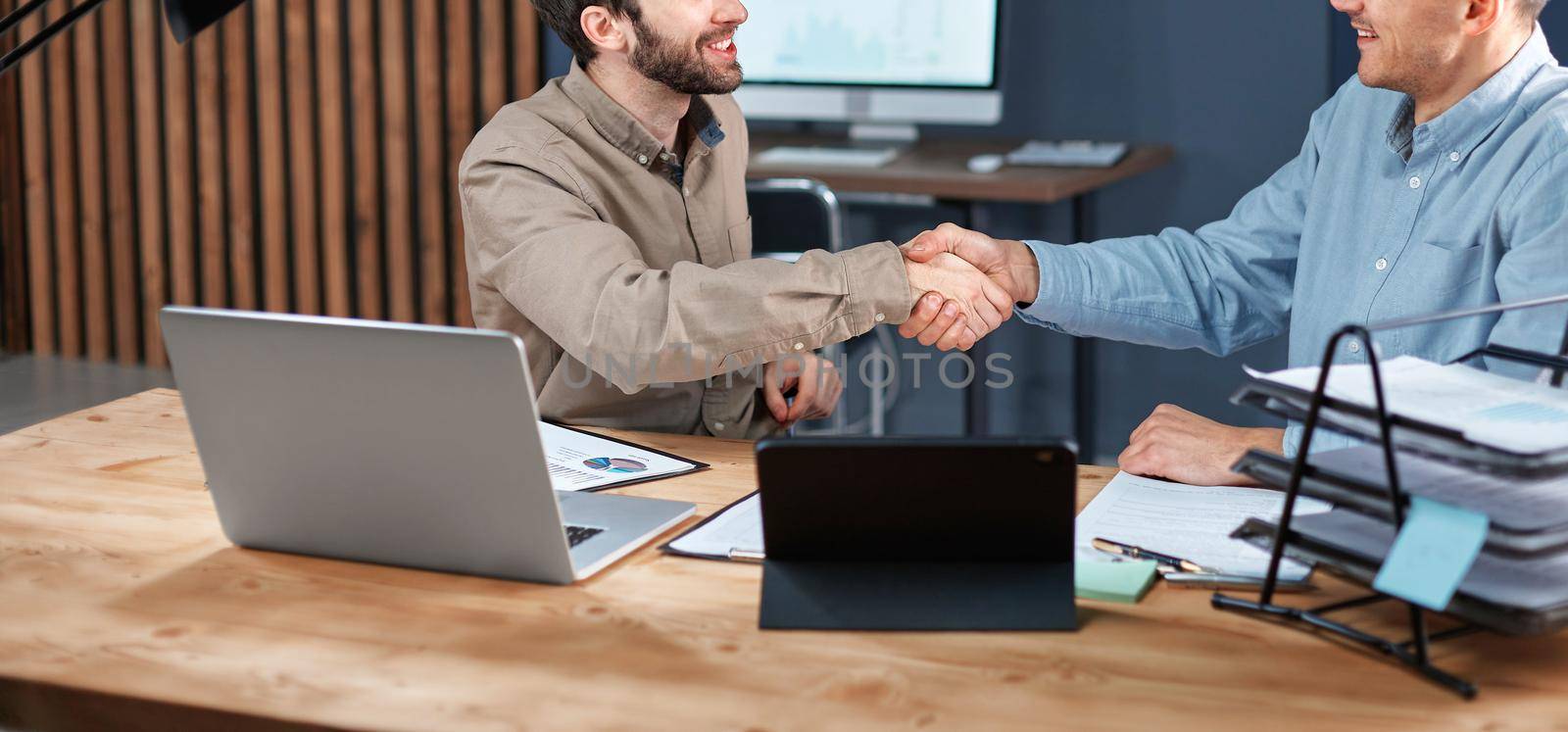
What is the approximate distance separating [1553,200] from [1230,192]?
89.4 inches

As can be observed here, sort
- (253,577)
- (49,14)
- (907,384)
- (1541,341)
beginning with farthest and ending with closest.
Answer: (49,14) → (907,384) → (1541,341) → (253,577)

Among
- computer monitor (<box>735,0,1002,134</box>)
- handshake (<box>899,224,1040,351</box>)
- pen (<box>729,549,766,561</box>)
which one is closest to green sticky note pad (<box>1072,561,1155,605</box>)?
pen (<box>729,549,766,561</box>)

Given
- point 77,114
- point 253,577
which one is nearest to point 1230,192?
point 253,577

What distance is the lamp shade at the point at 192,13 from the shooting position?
172 centimetres

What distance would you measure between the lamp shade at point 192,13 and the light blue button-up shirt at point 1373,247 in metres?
1.11

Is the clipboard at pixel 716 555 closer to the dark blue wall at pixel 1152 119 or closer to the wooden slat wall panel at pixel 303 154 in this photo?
the dark blue wall at pixel 1152 119

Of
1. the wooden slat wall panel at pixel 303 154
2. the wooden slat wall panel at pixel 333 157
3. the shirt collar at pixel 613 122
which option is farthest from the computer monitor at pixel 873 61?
the shirt collar at pixel 613 122

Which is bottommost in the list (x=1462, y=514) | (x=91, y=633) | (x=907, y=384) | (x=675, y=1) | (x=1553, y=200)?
(x=907, y=384)

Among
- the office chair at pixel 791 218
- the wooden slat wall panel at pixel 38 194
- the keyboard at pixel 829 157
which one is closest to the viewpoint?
the office chair at pixel 791 218

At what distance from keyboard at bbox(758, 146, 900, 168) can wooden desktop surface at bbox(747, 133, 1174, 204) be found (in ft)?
0.09

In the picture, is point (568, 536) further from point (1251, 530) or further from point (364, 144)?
point (364, 144)

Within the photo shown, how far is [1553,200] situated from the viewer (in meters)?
1.78

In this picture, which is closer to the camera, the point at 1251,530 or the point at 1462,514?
the point at 1462,514

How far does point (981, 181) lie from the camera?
11.5 feet
